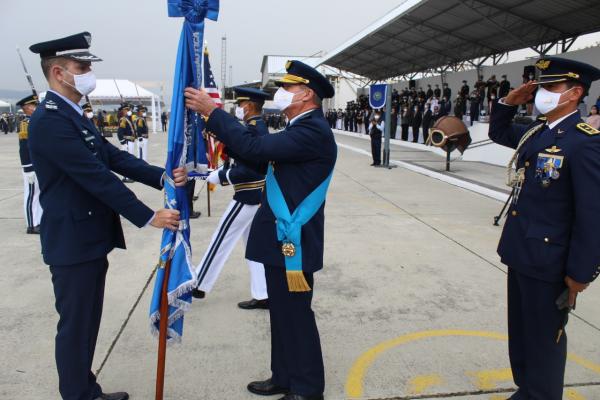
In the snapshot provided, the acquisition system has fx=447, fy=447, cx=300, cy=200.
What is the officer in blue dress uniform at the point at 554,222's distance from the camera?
2.12 meters

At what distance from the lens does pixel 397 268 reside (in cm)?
505

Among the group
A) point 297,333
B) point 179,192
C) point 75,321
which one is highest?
point 179,192

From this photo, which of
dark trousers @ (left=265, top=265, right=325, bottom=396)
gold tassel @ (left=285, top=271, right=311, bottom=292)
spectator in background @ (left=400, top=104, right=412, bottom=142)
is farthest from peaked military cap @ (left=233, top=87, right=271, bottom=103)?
spectator in background @ (left=400, top=104, right=412, bottom=142)

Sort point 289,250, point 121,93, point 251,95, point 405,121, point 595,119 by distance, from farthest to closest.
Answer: point 121,93, point 405,121, point 595,119, point 251,95, point 289,250

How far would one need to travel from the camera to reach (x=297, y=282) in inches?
95.8

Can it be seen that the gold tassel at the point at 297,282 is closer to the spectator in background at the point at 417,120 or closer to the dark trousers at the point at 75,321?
the dark trousers at the point at 75,321

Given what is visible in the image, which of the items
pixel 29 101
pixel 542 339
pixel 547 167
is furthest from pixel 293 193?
pixel 29 101

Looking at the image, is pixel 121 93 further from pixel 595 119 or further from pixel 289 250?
pixel 289 250

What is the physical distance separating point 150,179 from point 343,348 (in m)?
1.85

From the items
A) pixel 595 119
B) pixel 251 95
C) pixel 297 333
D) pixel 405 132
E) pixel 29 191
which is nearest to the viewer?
pixel 297 333

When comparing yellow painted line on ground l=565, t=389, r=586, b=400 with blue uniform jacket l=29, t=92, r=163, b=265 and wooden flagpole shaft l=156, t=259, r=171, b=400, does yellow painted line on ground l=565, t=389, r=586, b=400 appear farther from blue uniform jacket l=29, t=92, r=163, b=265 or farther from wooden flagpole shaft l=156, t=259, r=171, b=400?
blue uniform jacket l=29, t=92, r=163, b=265

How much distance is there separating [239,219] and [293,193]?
158 centimetres

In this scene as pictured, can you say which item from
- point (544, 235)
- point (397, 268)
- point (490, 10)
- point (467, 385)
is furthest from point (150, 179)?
point (490, 10)

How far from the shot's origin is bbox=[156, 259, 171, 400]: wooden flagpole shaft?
242cm
